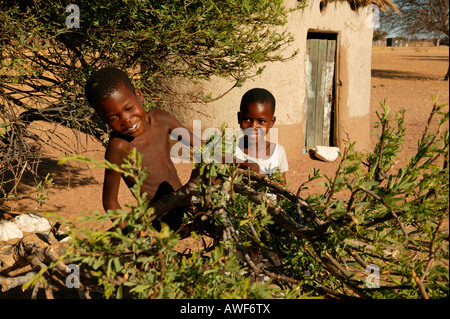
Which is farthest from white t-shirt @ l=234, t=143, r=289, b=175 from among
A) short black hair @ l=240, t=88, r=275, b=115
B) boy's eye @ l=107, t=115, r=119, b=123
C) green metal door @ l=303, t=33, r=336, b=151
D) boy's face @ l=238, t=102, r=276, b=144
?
green metal door @ l=303, t=33, r=336, b=151

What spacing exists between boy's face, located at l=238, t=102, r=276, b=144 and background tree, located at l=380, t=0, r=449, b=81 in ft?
69.6

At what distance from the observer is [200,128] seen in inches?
289

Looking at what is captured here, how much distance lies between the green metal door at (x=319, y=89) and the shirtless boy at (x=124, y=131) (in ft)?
21.7

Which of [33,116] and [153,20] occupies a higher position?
[153,20]

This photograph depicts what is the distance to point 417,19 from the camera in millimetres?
21953

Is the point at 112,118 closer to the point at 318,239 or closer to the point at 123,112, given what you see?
the point at 123,112

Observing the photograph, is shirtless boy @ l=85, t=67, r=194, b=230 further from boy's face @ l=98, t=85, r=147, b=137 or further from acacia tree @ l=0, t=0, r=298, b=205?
acacia tree @ l=0, t=0, r=298, b=205

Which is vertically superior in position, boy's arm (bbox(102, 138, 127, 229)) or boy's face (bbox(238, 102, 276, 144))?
boy's face (bbox(238, 102, 276, 144))

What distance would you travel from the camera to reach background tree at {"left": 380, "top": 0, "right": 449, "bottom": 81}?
20.9 metres

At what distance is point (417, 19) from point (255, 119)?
23393 mm

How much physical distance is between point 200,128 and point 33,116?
11.0ft

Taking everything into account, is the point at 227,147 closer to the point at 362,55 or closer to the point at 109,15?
the point at 109,15

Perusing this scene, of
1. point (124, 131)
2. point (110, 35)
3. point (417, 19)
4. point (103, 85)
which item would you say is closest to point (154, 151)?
point (124, 131)
